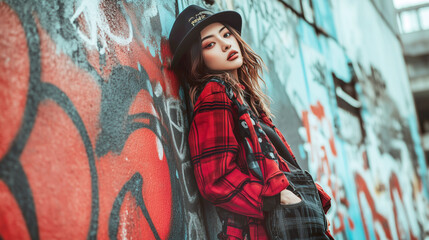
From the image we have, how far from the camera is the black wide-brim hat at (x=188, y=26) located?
2141 mm

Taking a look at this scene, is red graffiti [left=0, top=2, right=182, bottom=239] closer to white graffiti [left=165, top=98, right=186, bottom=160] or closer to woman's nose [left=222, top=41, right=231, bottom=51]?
white graffiti [left=165, top=98, right=186, bottom=160]

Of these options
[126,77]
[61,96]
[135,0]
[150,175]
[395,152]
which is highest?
[395,152]

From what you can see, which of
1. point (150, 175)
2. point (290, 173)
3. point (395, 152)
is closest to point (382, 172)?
point (395, 152)

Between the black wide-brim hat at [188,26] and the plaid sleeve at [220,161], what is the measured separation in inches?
12.6

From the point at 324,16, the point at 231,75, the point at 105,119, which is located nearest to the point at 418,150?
the point at 324,16

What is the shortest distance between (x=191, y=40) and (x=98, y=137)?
84cm

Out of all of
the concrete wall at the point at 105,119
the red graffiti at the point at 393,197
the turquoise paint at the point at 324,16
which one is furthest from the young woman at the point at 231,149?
the red graffiti at the point at 393,197

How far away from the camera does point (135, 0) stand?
6.73 ft

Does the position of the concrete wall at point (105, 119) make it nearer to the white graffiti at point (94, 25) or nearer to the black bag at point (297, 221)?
the white graffiti at point (94, 25)

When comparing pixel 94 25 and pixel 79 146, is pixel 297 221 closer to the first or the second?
pixel 79 146

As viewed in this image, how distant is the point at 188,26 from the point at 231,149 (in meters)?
0.71

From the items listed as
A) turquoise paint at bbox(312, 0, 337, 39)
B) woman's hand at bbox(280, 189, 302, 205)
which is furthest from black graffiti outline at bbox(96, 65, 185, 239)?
turquoise paint at bbox(312, 0, 337, 39)

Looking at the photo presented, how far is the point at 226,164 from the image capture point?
194 centimetres

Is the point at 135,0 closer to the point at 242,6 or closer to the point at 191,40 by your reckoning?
the point at 191,40
